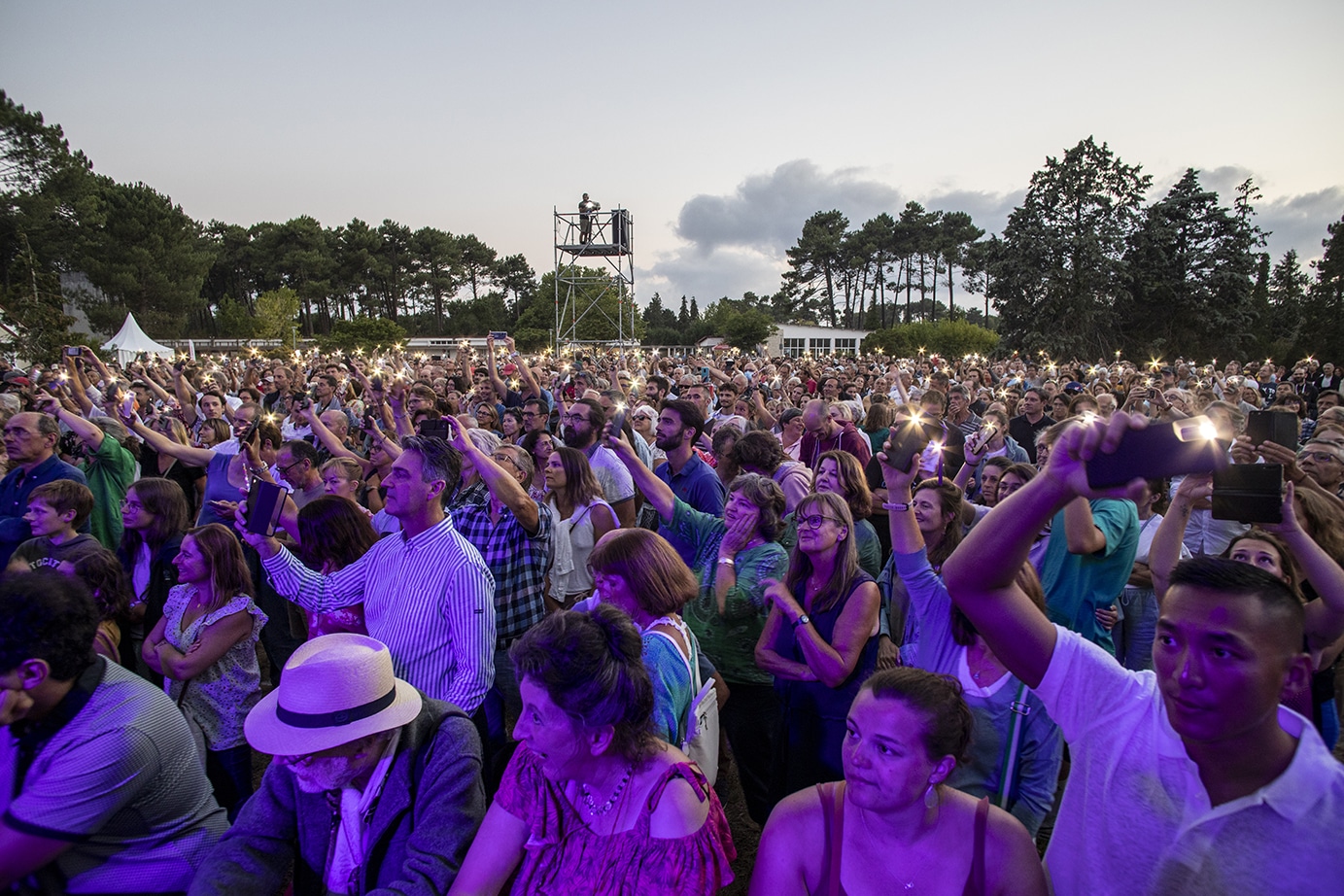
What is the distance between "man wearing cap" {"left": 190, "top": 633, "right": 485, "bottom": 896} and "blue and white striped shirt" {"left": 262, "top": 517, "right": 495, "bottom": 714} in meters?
0.72

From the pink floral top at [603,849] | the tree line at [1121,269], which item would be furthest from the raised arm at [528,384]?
the tree line at [1121,269]

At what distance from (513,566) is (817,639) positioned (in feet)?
5.42

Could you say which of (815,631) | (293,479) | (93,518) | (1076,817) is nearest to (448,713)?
(815,631)

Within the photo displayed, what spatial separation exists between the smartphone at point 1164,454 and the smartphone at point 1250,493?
0.87m

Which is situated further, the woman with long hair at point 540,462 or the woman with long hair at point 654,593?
the woman with long hair at point 540,462

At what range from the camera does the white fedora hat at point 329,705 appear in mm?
1866

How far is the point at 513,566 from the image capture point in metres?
3.71

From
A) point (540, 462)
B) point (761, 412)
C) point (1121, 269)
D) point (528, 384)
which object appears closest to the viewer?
point (540, 462)

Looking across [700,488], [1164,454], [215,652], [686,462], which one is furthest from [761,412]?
[1164,454]

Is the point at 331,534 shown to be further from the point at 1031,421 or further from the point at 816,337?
the point at 816,337

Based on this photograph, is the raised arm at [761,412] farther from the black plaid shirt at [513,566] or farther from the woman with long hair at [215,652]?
the woman with long hair at [215,652]

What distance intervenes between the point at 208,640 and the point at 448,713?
1473 millimetres

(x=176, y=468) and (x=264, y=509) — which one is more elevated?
(x=264, y=509)

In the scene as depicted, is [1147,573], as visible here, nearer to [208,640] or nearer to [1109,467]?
[1109,467]
